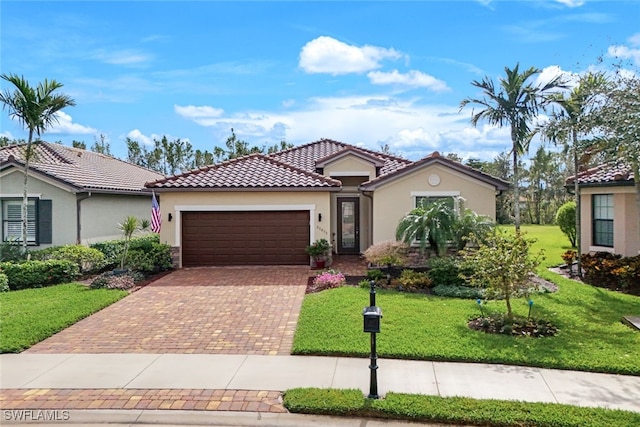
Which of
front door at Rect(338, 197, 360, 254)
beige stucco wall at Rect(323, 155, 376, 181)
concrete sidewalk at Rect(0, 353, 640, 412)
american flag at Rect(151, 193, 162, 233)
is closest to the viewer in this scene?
concrete sidewalk at Rect(0, 353, 640, 412)

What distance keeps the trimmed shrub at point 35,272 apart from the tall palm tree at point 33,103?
70.2 inches

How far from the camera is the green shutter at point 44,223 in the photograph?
16.8 m

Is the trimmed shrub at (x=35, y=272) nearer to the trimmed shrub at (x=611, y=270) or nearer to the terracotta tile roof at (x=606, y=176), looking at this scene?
the trimmed shrub at (x=611, y=270)

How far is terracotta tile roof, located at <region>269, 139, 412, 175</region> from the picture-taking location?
20.2 m

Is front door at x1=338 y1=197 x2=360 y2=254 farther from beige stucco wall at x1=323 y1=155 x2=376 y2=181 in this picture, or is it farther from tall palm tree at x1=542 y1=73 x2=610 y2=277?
tall palm tree at x1=542 y1=73 x2=610 y2=277

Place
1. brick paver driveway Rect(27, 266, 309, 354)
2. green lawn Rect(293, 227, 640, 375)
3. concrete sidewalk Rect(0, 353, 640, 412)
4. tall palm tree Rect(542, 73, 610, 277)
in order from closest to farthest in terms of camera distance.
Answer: concrete sidewalk Rect(0, 353, 640, 412)
green lawn Rect(293, 227, 640, 375)
brick paver driveway Rect(27, 266, 309, 354)
tall palm tree Rect(542, 73, 610, 277)

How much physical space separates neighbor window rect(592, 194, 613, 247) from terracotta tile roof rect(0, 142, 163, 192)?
18.1 meters

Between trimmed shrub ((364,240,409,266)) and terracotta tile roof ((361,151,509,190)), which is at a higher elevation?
terracotta tile roof ((361,151,509,190))

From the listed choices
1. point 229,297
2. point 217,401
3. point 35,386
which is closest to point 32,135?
point 229,297

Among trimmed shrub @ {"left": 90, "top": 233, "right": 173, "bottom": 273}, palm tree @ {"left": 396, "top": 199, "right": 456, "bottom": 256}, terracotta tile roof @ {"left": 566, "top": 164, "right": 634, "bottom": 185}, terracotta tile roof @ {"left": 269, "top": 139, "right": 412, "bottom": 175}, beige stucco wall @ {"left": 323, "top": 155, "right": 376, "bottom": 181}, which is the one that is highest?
terracotta tile roof @ {"left": 269, "top": 139, "right": 412, "bottom": 175}

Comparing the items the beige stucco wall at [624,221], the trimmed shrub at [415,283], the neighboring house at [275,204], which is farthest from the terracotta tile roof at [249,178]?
the beige stucco wall at [624,221]

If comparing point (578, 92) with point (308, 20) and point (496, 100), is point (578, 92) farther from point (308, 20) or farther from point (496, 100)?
point (308, 20)

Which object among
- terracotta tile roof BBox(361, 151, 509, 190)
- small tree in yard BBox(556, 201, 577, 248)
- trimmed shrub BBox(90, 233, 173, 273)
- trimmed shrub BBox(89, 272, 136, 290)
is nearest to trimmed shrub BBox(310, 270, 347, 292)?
terracotta tile roof BBox(361, 151, 509, 190)

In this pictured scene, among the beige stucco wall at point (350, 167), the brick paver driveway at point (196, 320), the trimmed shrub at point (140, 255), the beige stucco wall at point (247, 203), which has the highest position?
the beige stucco wall at point (350, 167)
